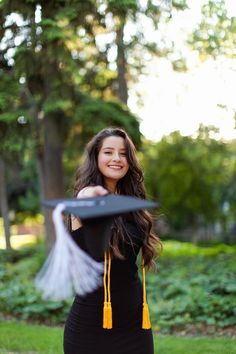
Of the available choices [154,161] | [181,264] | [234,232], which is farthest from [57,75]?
[234,232]

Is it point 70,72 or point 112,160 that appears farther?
point 70,72

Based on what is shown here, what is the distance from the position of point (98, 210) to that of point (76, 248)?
21 cm

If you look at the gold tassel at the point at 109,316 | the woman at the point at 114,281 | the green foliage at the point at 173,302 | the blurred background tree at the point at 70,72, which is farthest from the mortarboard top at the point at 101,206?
the green foliage at the point at 173,302

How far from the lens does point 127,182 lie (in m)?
3.01

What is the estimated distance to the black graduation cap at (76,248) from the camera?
6.92 feet

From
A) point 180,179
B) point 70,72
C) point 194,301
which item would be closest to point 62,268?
point 194,301

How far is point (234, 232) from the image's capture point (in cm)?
3192

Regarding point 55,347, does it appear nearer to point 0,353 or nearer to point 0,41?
point 0,353

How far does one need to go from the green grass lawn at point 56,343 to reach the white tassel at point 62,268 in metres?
3.96

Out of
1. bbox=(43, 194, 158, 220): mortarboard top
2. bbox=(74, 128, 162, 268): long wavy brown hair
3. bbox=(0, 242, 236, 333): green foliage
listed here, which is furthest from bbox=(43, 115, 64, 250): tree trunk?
bbox=(43, 194, 158, 220): mortarboard top

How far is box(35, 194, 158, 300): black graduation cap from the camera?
2109 mm

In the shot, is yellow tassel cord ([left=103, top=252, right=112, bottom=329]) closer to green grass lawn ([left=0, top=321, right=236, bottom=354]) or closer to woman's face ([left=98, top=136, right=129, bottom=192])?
woman's face ([left=98, top=136, right=129, bottom=192])

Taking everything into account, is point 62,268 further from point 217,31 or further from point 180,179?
point 180,179

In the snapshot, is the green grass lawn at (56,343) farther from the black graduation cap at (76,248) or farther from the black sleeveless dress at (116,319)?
the black graduation cap at (76,248)
